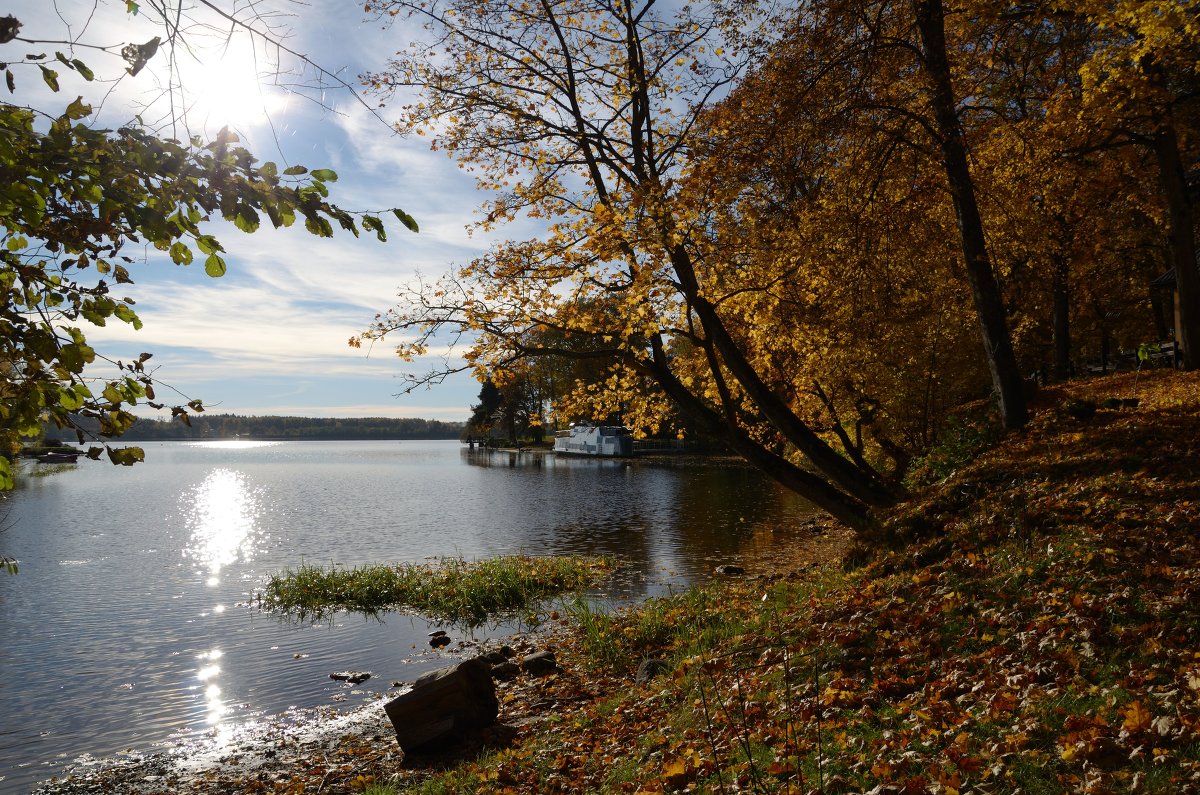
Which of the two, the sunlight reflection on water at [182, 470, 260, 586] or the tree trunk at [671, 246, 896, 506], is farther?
the sunlight reflection on water at [182, 470, 260, 586]

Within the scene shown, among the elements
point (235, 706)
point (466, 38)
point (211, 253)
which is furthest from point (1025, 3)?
point (235, 706)

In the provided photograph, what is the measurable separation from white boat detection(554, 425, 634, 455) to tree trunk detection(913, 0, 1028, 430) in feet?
224

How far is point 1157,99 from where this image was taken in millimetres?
15609

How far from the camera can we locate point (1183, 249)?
1759 centimetres

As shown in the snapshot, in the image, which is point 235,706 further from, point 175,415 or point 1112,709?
point 1112,709

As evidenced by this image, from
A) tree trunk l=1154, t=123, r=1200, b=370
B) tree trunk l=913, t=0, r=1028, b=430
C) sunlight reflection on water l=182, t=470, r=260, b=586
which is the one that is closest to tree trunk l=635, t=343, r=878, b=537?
tree trunk l=913, t=0, r=1028, b=430

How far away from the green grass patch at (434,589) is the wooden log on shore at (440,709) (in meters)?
6.78

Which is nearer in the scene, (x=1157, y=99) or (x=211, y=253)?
(x=211, y=253)

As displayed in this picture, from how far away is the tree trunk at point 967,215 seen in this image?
38.2ft

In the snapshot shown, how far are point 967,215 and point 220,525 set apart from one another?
1324 inches

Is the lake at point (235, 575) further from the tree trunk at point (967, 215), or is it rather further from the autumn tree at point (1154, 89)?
the autumn tree at point (1154, 89)

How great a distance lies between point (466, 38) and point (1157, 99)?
47.8ft

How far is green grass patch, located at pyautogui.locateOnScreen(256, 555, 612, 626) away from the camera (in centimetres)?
1725

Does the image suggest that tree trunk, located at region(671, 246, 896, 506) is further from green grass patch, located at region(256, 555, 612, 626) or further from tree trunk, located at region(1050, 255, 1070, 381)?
tree trunk, located at region(1050, 255, 1070, 381)
